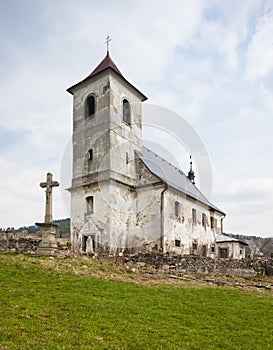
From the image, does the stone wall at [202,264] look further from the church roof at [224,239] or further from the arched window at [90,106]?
the church roof at [224,239]

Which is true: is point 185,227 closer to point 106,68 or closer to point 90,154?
point 90,154

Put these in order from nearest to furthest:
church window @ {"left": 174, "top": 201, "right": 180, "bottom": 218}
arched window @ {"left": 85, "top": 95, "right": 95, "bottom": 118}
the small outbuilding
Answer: arched window @ {"left": 85, "top": 95, "right": 95, "bottom": 118}
church window @ {"left": 174, "top": 201, "right": 180, "bottom": 218}
the small outbuilding

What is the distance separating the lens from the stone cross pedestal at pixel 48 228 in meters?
15.3

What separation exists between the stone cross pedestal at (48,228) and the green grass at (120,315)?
406cm

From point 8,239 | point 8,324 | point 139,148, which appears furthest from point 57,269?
point 139,148

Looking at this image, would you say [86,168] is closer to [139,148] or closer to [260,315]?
[139,148]

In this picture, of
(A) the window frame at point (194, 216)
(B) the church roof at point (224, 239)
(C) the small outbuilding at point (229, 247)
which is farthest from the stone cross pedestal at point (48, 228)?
(B) the church roof at point (224, 239)

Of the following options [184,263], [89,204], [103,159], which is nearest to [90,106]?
[103,159]

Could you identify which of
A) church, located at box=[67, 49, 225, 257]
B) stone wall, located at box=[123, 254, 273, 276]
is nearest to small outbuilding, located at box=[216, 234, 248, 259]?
church, located at box=[67, 49, 225, 257]

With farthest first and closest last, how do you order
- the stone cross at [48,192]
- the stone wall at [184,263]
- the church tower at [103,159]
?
1. the church tower at [103,159]
2. the stone wall at [184,263]
3. the stone cross at [48,192]

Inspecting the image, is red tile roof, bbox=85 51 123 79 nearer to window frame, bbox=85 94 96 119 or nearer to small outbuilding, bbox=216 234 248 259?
window frame, bbox=85 94 96 119

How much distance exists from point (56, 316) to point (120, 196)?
17.1 meters

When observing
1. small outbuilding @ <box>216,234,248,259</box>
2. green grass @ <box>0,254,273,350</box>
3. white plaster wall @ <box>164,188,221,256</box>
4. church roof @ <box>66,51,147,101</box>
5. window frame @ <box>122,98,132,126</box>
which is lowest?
small outbuilding @ <box>216,234,248,259</box>

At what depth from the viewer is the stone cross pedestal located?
15.3 m
